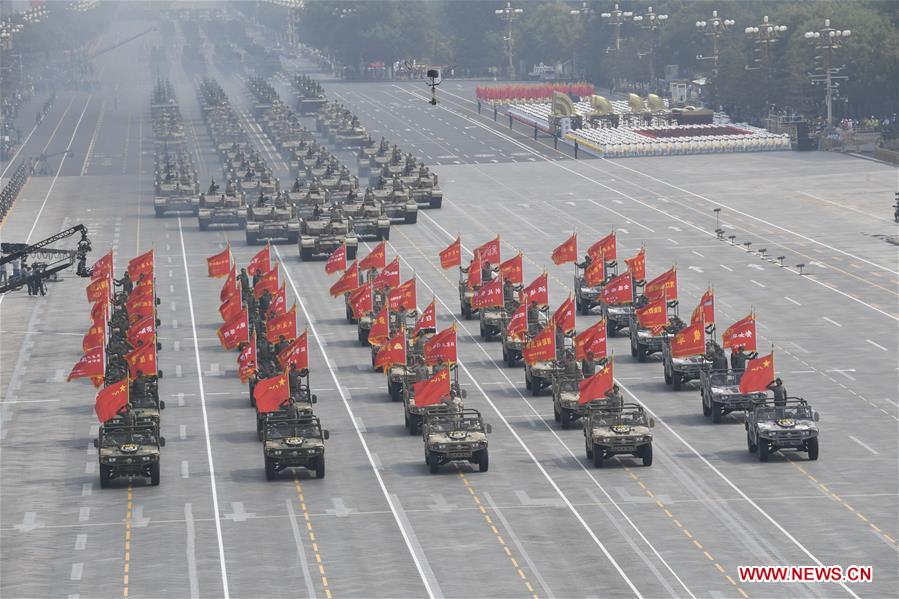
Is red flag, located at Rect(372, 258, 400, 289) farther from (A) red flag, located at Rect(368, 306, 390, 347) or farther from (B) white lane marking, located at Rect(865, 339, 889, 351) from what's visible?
(B) white lane marking, located at Rect(865, 339, 889, 351)

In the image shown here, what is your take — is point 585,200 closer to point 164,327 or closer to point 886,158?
point 886,158

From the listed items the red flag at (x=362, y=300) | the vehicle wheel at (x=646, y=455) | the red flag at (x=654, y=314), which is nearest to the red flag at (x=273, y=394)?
the vehicle wheel at (x=646, y=455)

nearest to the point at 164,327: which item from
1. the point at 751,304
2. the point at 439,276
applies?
the point at 439,276

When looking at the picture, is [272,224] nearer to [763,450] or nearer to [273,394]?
[273,394]

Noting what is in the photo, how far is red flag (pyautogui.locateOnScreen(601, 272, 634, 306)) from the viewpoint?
316 feet

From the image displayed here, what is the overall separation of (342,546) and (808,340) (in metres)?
39.0

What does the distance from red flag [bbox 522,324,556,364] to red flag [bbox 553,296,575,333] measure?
75.0 inches

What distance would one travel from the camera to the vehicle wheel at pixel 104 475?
70750 mm

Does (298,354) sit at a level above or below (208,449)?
above

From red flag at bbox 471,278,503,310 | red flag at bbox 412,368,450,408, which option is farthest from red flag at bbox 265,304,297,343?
red flag at bbox 412,368,450,408

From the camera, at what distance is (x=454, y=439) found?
236 ft

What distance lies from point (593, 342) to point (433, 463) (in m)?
12.6

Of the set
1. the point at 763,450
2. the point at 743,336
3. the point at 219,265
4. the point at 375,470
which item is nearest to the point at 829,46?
the point at 219,265

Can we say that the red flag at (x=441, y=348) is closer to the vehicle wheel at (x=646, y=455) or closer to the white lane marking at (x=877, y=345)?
the vehicle wheel at (x=646, y=455)
